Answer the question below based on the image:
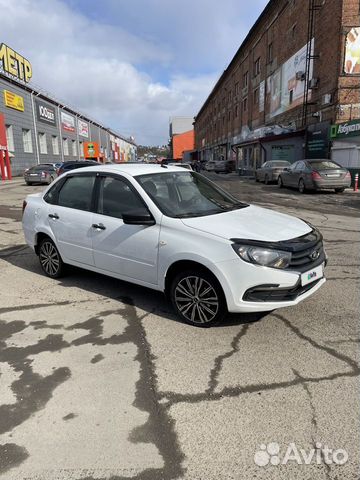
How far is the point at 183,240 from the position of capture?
152 inches

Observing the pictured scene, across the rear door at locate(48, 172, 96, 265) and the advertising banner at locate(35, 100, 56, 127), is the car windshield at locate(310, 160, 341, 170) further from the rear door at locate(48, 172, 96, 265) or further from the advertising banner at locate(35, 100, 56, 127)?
the advertising banner at locate(35, 100, 56, 127)

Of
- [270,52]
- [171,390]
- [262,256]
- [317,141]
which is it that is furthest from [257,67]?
[171,390]

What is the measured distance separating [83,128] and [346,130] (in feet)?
156

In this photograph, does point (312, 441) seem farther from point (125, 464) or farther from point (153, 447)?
point (125, 464)

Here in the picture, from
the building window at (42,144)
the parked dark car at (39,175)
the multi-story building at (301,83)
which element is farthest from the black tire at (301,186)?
the building window at (42,144)

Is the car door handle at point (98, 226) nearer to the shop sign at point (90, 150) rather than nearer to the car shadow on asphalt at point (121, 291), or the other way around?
the car shadow on asphalt at point (121, 291)

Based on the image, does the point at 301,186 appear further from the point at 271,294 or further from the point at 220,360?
the point at 220,360

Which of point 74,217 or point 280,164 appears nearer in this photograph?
point 74,217

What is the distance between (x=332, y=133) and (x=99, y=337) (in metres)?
21.9

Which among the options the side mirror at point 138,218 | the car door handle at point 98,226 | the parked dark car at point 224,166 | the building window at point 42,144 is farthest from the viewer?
the parked dark car at point 224,166

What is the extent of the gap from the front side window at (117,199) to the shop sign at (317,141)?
21.1 metres

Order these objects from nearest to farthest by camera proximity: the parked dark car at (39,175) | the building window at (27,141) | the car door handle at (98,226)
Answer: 1. the car door handle at (98,226)
2. the parked dark car at (39,175)
3. the building window at (27,141)

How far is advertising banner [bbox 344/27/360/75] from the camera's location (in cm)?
2208

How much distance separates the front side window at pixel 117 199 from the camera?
445 cm
